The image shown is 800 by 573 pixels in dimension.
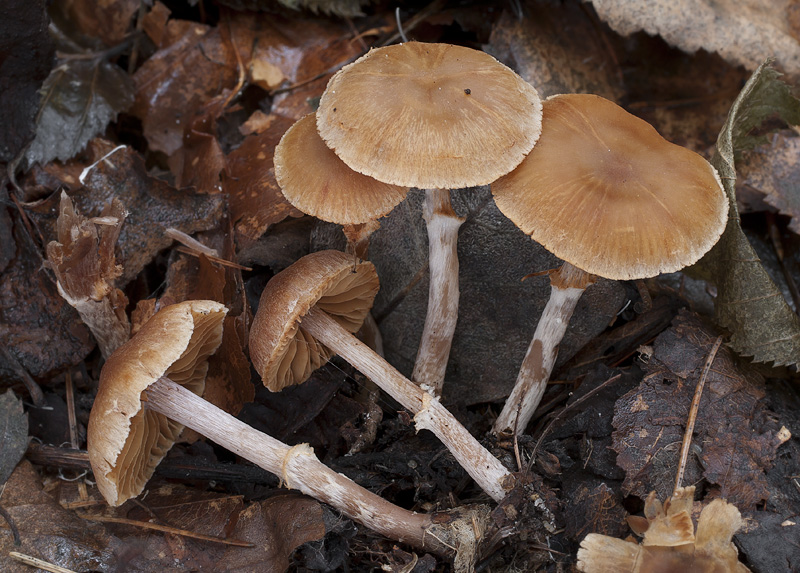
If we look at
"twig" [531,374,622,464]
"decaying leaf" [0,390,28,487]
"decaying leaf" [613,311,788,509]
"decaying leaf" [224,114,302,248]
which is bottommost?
"decaying leaf" [0,390,28,487]

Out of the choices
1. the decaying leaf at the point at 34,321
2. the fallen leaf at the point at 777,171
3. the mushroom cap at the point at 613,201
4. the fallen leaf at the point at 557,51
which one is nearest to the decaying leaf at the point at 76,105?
the decaying leaf at the point at 34,321

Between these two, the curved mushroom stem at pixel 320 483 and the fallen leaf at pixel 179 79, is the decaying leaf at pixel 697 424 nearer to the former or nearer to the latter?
the curved mushroom stem at pixel 320 483

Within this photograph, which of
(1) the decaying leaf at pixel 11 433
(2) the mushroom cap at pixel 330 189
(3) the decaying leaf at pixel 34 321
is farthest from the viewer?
(3) the decaying leaf at pixel 34 321

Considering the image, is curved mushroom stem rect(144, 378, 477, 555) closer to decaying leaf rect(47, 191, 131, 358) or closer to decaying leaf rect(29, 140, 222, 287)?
decaying leaf rect(47, 191, 131, 358)

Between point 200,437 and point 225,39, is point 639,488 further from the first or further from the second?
point 225,39

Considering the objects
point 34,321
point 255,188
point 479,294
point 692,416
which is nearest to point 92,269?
point 34,321

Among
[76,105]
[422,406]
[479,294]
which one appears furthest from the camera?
[76,105]

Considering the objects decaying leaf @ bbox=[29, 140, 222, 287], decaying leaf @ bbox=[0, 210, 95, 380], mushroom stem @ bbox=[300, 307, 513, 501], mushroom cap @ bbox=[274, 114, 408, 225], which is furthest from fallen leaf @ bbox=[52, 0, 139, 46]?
mushroom stem @ bbox=[300, 307, 513, 501]

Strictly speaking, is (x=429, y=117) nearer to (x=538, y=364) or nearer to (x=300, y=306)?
(x=300, y=306)
